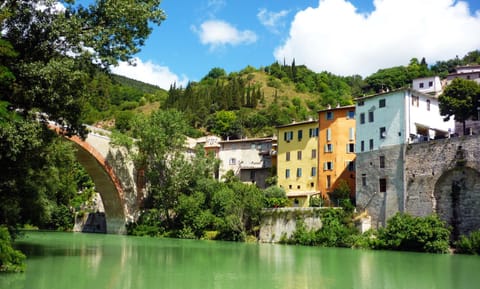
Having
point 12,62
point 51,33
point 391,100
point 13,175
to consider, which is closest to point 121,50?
point 51,33

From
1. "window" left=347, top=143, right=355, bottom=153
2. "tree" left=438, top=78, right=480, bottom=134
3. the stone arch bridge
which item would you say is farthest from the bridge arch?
A: "tree" left=438, top=78, right=480, bottom=134

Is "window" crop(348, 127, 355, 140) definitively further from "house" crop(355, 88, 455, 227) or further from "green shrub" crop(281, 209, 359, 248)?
"green shrub" crop(281, 209, 359, 248)

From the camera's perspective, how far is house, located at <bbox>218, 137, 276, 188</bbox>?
199ft

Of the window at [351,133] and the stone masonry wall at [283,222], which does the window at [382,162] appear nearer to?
the stone masonry wall at [283,222]

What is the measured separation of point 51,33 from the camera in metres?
19.0

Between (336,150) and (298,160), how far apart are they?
4829mm

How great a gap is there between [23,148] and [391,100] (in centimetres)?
3065

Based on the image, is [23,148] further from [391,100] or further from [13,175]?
[391,100]

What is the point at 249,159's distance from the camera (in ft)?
205

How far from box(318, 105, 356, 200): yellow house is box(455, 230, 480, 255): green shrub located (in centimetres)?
1491

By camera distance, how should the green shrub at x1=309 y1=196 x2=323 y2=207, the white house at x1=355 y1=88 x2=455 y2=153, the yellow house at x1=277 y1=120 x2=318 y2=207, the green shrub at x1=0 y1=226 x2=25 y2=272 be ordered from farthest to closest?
the yellow house at x1=277 y1=120 x2=318 y2=207, the green shrub at x1=309 y1=196 x2=323 y2=207, the white house at x1=355 y1=88 x2=455 y2=153, the green shrub at x1=0 y1=226 x2=25 y2=272

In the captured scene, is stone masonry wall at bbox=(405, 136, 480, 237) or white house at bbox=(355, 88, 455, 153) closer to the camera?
stone masonry wall at bbox=(405, 136, 480, 237)

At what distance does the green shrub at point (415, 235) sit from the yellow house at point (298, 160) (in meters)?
13.1

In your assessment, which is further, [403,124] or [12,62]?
[403,124]
